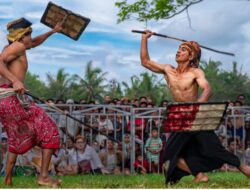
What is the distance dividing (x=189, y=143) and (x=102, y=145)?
4732 mm

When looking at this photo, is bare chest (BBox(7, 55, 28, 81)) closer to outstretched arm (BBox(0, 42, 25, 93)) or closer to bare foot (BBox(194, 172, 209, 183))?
outstretched arm (BBox(0, 42, 25, 93))

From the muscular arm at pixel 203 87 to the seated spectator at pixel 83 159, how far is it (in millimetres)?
4484

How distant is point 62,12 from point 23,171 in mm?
3715

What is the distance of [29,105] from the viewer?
746cm

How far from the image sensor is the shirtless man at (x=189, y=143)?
7770 mm

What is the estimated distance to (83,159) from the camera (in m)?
11.9

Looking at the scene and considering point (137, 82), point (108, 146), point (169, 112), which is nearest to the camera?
point (169, 112)

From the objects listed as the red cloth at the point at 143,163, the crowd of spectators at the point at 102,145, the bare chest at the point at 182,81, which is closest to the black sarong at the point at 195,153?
the bare chest at the point at 182,81

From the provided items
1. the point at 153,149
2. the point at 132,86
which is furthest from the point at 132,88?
the point at 153,149

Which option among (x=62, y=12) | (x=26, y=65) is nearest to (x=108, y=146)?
(x=62, y=12)

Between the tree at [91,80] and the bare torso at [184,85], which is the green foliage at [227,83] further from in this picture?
the bare torso at [184,85]

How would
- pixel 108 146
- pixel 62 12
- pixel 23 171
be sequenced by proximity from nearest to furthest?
pixel 62 12 < pixel 23 171 < pixel 108 146

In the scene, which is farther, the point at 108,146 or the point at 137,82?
the point at 137,82

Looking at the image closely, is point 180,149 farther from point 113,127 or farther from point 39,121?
point 113,127
